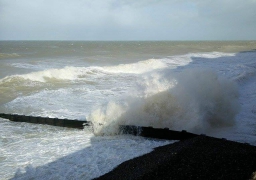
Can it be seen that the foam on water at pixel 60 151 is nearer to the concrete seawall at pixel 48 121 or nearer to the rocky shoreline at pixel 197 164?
→ the concrete seawall at pixel 48 121

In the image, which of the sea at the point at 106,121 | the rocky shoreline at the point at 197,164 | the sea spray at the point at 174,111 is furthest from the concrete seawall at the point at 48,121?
the rocky shoreline at the point at 197,164

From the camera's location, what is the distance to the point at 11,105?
40.7ft

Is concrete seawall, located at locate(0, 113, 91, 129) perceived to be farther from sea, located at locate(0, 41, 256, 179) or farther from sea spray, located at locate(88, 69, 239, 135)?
sea spray, located at locate(88, 69, 239, 135)

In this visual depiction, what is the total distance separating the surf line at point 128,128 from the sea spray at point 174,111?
47 cm

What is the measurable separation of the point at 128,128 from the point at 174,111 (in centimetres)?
235

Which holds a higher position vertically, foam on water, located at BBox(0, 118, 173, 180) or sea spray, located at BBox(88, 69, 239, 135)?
sea spray, located at BBox(88, 69, 239, 135)

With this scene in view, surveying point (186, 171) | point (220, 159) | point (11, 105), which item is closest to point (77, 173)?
point (186, 171)

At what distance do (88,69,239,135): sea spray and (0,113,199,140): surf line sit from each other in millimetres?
466

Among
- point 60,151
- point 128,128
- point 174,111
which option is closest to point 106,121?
point 128,128

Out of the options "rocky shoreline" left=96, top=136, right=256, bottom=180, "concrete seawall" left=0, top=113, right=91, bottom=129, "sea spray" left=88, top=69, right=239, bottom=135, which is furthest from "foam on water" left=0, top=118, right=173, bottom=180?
"sea spray" left=88, top=69, right=239, bottom=135

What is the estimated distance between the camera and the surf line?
318 inches

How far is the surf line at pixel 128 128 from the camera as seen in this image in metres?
8.08

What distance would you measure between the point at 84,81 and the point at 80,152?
13.8 meters

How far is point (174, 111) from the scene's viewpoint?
390 inches
